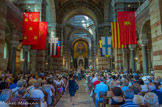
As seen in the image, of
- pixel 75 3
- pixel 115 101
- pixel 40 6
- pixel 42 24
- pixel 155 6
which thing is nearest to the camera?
pixel 115 101

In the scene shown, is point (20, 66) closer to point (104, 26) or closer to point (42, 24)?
point (42, 24)

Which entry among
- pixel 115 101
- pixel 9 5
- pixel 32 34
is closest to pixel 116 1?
pixel 32 34

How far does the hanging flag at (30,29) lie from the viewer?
13.5 m

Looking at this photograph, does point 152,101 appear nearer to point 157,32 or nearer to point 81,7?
point 157,32

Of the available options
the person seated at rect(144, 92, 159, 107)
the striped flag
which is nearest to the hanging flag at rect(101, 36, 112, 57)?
the striped flag

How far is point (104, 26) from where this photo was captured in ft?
92.9

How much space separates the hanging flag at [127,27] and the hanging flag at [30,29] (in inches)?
334

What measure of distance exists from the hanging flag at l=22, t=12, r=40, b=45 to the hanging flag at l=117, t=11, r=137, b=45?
8475mm

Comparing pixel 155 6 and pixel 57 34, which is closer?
pixel 155 6

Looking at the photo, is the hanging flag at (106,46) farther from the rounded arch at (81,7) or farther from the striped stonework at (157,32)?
the rounded arch at (81,7)

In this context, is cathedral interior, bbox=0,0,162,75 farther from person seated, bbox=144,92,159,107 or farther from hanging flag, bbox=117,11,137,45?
person seated, bbox=144,92,159,107

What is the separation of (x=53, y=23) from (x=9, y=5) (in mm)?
14923

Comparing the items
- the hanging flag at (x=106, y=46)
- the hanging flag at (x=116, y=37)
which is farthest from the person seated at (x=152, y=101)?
the hanging flag at (x=106, y=46)

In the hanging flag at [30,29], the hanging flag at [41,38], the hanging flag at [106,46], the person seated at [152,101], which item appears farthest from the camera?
the hanging flag at [106,46]
